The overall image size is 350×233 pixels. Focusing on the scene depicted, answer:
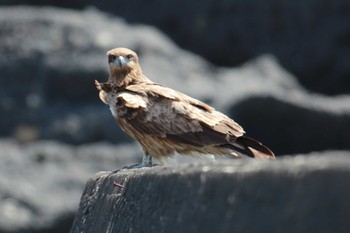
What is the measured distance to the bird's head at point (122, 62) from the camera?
8.98 meters

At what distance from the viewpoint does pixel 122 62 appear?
9.14m

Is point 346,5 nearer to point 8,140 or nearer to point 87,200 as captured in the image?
point 8,140

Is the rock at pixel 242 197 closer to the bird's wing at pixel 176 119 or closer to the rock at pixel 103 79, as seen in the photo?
the bird's wing at pixel 176 119

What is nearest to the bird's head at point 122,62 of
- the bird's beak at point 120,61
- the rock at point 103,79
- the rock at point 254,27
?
the bird's beak at point 120,61

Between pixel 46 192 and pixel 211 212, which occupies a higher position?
pixel 46 192

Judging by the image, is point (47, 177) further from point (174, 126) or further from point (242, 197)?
point (242, 197)

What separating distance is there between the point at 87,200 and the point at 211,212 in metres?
1.89

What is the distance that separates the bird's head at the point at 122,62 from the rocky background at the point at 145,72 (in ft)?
13.1

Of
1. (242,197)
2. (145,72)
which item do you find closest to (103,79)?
(145,72)

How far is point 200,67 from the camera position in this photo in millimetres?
15070

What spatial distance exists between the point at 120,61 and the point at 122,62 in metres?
0.03

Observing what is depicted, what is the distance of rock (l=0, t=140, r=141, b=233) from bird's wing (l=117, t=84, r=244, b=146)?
495 cm

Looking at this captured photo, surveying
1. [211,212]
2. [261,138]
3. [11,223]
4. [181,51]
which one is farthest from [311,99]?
[211,212]

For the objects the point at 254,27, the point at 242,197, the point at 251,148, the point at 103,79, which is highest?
the point at 254,27
